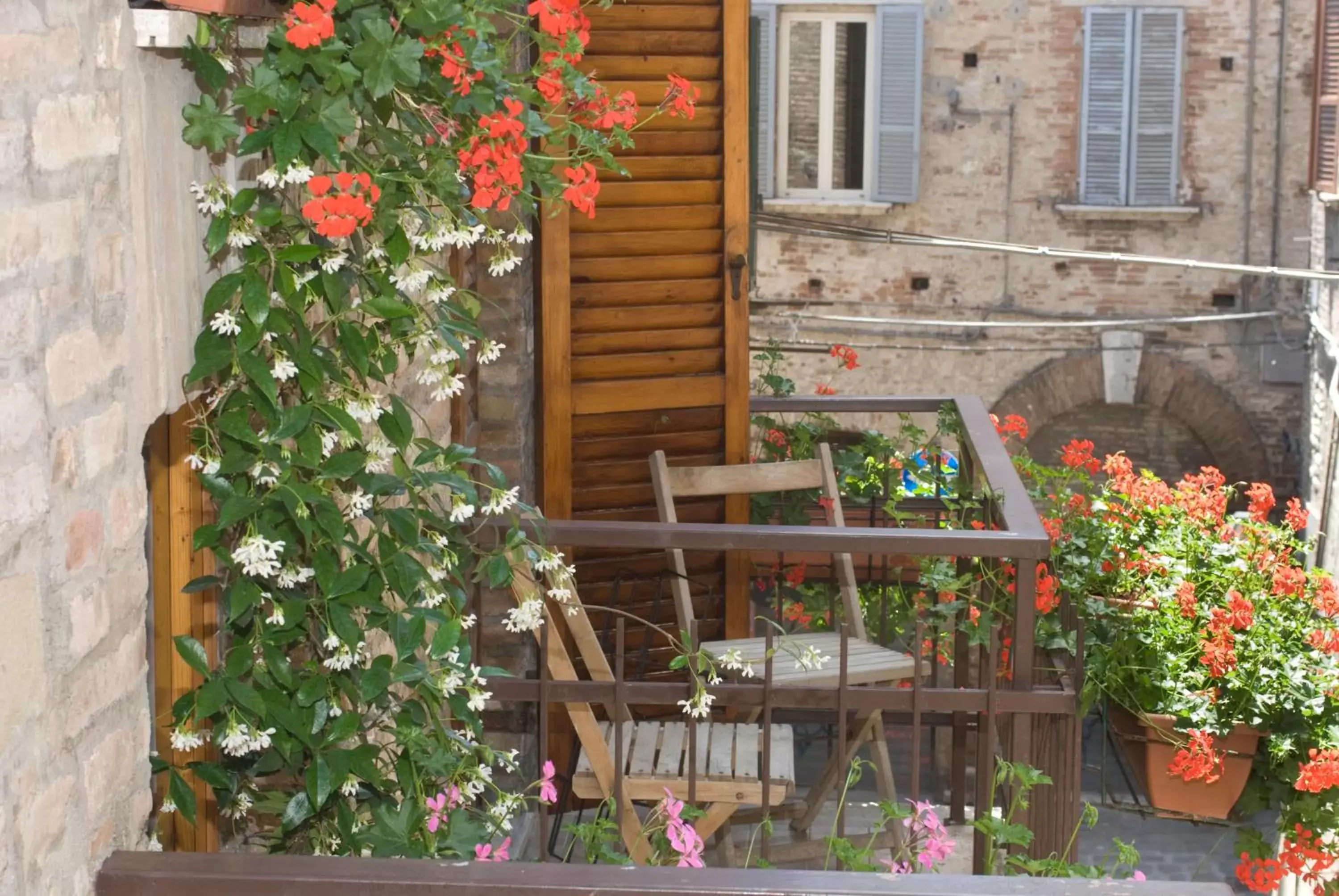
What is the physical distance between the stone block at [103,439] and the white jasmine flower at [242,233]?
0.98 feet

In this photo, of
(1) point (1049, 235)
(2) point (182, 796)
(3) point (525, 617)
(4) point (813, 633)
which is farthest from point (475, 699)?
(1) point (1049, 235)

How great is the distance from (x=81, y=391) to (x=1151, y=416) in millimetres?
12386

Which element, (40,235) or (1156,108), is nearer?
(40,235)

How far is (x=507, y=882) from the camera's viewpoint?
6.31 feet

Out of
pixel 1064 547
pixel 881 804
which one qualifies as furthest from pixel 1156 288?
pixel 881 804

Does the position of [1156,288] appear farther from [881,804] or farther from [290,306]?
[290,306]

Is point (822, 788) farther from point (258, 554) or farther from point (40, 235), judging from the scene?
point (40, 235)

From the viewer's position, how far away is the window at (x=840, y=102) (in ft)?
42.8

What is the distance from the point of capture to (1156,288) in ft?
43.1

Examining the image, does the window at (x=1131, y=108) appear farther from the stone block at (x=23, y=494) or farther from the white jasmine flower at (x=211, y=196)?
the stone block at (x=23, y=494)

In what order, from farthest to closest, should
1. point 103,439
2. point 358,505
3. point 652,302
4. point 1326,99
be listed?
point 1326,99
point 652,302
point 358,505
point 103,439

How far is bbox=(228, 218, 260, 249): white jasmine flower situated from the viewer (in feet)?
7.39

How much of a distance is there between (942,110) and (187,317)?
11.5 meters

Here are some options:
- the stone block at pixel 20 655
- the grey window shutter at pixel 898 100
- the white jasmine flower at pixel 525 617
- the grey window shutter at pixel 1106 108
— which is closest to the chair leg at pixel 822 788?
the white jasmine flower at pixel 525 617
